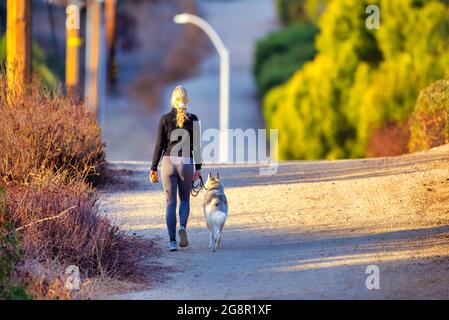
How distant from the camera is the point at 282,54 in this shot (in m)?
55.2

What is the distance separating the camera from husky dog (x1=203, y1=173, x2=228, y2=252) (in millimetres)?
14305

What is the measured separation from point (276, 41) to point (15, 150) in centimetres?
4012

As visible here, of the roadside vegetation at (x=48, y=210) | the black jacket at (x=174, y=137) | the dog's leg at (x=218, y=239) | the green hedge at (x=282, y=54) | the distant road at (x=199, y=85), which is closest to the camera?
the roadside vegetation at (x=48, y=210)

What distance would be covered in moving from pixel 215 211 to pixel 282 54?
41379mm

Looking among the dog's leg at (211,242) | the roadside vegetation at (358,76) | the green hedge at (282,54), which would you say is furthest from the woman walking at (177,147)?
the green hedge at (282,54)

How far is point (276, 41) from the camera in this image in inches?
2215

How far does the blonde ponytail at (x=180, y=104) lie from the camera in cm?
1406

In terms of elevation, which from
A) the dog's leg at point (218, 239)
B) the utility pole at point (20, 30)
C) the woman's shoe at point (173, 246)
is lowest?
the woman's shoe at point (173, 246)

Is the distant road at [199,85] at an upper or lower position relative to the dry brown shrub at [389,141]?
upper

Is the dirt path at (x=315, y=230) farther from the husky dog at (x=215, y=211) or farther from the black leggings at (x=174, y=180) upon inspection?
the black leggings at (x=174, y=180)

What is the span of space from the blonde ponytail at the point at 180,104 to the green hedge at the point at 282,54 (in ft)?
124

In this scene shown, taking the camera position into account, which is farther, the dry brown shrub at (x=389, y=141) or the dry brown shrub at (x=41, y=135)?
the dry brown shrub at (x=389, y=141)

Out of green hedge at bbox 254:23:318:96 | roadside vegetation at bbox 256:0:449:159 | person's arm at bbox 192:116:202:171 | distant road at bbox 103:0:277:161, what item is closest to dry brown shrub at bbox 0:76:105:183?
person's arm at bbox 192:116:202:171

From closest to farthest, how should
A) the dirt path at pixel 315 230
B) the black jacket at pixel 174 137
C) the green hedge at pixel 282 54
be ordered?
the dirt path at pixel 315 230 → the black jacket at pixel 174 137 → the green hedge at pixel 282 54
